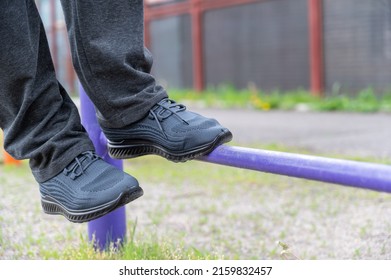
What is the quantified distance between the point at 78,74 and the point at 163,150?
18 centimetres

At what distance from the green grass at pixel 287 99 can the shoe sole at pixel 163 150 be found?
14.6ft

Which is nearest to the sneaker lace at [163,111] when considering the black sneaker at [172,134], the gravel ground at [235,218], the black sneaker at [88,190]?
the black sneaker at [172,134]

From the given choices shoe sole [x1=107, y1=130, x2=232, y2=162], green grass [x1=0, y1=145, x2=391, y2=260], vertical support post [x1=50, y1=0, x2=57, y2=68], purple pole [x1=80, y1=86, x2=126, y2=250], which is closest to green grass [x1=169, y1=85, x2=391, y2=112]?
green grass [x1=0, y1=145, x2=391, y2=260]

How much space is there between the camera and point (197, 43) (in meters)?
7.67

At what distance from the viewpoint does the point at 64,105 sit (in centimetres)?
107

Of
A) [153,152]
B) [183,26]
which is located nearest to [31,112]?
[153,152]

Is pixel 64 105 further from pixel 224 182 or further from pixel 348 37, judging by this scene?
pixel 348 37

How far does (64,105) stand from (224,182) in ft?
4.49

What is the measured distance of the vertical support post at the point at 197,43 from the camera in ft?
25.1

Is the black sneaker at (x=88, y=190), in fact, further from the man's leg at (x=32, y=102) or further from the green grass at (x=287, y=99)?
the green grass at (x=287, y=99)

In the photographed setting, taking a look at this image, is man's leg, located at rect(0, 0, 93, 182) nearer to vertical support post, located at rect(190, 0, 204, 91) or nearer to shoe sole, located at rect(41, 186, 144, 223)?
shoe sole, located at rect(41, 186, 144, 223)

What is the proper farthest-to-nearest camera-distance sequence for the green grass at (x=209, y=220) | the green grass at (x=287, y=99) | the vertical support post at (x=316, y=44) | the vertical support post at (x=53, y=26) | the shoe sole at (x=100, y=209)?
1. the vertical support post at (x=53, y=26)
2. the vertical support post at (x=316, y=44)
3. the green grass at (x=287, y=99)
4. the green grass at (x=209, y=220)
5. the shoe sole at (x=100, y=209)

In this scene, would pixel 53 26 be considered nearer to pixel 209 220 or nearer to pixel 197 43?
pixel 197 43
